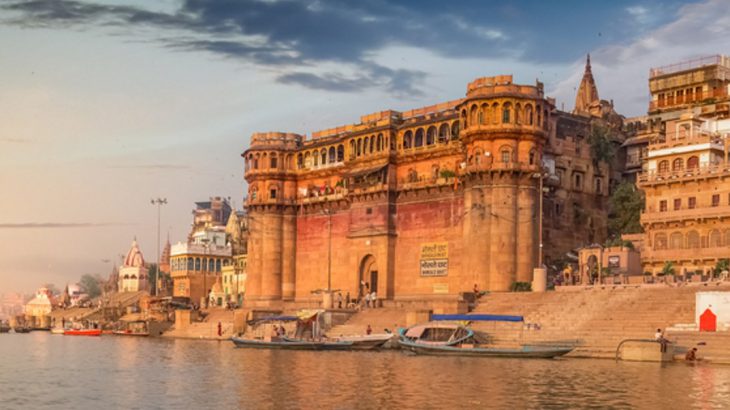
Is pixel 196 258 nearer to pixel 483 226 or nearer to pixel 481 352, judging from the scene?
pixel 483 226

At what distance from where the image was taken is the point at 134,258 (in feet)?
511

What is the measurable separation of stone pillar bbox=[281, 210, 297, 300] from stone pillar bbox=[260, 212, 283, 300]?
34 cm

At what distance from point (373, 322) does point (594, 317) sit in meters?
18.0

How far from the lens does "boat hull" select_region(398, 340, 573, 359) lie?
49969 mm

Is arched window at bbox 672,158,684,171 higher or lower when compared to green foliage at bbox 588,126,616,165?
lower

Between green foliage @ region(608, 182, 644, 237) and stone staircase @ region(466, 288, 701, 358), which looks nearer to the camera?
stone staircase @ region(466, 288, 701, 358)

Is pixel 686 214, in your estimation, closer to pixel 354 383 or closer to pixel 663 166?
pixel 663 166

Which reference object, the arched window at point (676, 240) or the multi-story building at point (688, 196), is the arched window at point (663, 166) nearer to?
the multi-story building at point (688, 196)

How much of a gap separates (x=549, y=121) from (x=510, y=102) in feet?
16.3

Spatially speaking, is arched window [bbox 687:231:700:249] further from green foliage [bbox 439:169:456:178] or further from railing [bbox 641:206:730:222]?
green foliage [bbox 439:169:456:178]

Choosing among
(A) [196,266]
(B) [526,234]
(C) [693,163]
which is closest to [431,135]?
(B) [526,234]

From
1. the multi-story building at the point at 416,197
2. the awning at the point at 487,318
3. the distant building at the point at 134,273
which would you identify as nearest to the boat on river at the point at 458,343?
the awning at the point at 487,318

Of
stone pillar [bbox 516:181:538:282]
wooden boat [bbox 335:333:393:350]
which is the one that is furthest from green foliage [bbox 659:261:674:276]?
wooden boat [bbox 335:333:393:350]

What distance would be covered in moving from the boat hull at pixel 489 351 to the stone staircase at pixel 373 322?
10.3 m
